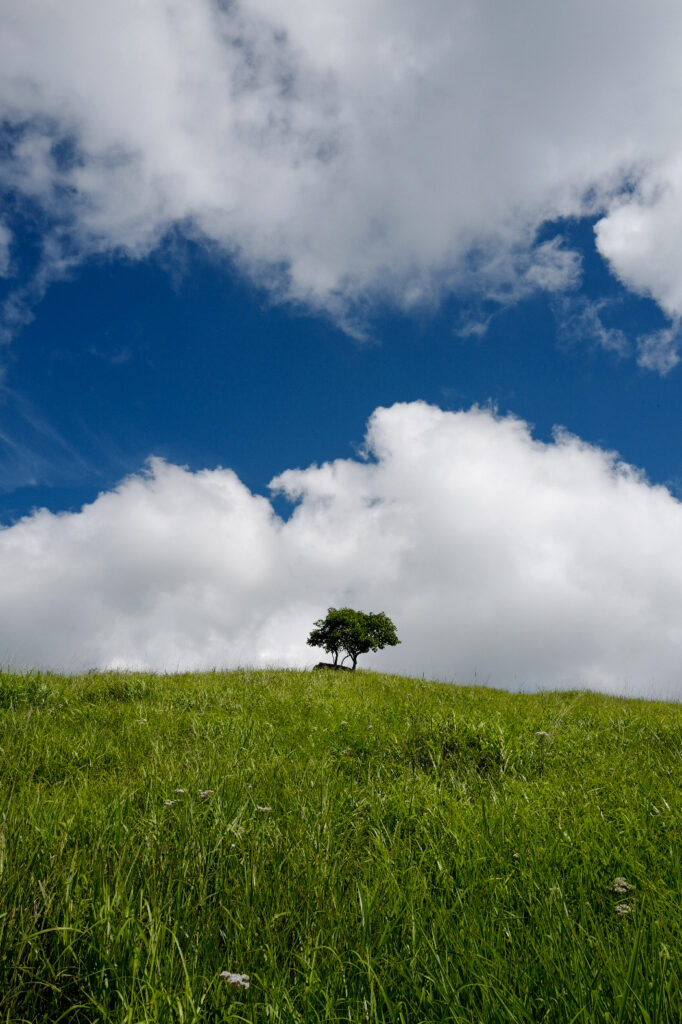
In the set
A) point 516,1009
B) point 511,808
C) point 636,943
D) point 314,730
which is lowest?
point 516,1009

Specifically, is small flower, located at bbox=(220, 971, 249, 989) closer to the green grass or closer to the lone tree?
the green grass

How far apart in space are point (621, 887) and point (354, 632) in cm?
4985

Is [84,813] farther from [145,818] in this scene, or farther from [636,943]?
[636,943]

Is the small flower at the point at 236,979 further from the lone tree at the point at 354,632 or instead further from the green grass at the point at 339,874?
the lone tree at the point at 354,632

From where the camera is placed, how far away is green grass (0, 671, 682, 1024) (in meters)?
2.39

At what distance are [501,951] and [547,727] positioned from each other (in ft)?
19.3

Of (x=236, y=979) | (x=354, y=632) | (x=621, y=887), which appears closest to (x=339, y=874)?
(x=236, y=979)

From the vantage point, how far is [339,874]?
3.48 m

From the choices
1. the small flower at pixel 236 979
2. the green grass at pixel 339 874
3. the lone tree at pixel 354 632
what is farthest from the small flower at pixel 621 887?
the lone tree at pixel 354 632

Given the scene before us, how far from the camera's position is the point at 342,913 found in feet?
9.78

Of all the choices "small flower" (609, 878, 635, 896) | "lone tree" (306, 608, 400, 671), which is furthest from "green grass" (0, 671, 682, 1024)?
"lone tree" (306, 608, 400, 671)

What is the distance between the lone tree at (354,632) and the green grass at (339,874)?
45.5 m

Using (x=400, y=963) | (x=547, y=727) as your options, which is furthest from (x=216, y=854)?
(x=547, y=727)

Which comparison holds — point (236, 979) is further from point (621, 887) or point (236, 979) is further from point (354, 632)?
point (354, 632)
